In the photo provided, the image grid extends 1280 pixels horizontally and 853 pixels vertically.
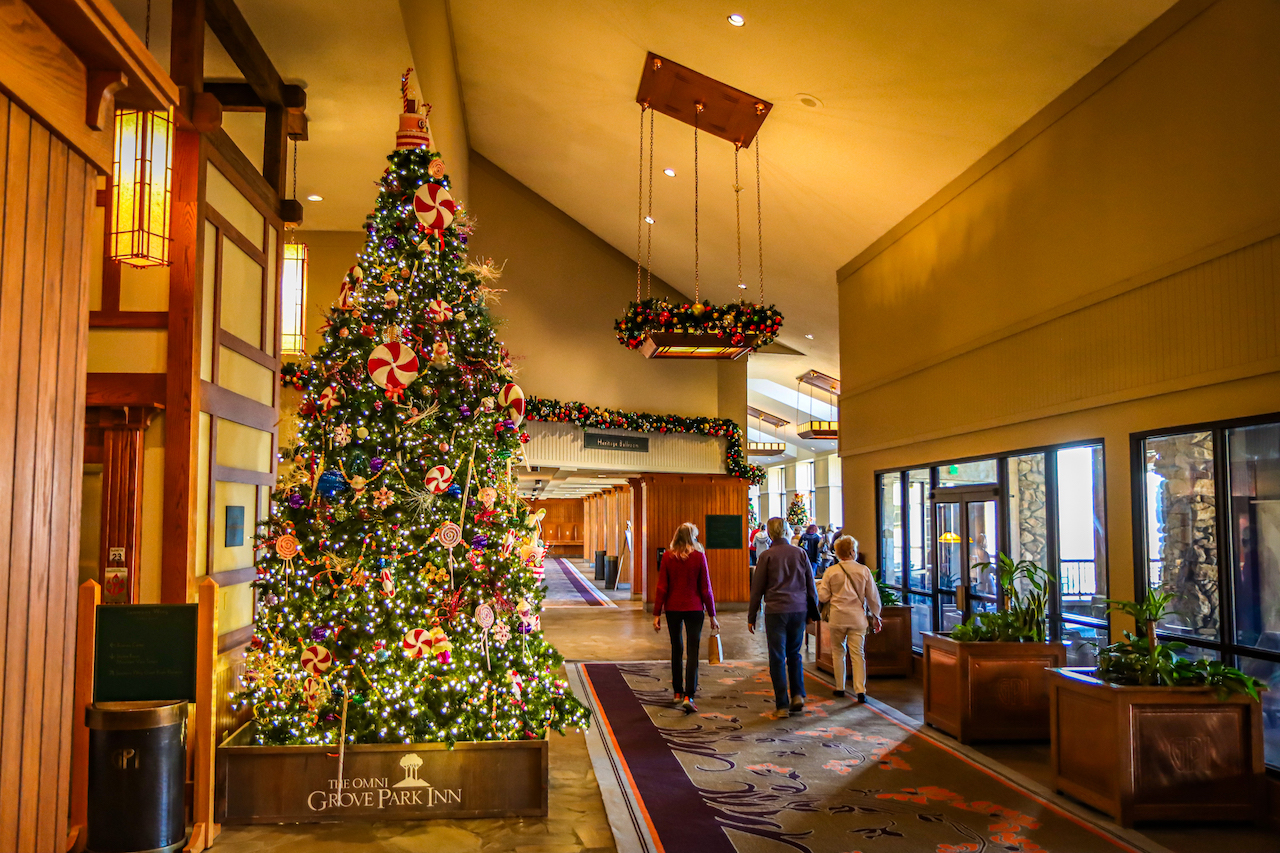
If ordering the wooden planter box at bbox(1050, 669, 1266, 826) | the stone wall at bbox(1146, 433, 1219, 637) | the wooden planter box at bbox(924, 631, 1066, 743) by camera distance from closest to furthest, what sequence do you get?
the wooden planter box at bbox(1050, 669, 1266, 826) → the stone wall at bbox(1146, 433, 1219, 637) → the wooden planter box at bbox(924, 631, 1066, 743)

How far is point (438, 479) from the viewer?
515 cm

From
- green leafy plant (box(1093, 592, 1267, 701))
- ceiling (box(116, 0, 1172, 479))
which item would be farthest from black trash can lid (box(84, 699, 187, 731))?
green leafy plant (box(1093, 592, 1267, 701))

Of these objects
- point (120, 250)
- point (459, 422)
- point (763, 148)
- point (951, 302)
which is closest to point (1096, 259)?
point (951, 302)

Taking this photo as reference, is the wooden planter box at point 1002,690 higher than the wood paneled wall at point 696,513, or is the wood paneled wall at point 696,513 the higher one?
the wood paneled wall at point 696,513

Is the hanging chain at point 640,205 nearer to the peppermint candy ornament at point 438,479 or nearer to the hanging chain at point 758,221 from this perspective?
the hanging chain at point 758,221

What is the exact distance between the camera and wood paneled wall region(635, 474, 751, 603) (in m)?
16.2

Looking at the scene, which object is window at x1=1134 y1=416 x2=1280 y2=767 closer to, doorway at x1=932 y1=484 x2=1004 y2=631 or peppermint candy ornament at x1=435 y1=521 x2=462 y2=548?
doorway at x1=932 y1=484 x2=1004 y2=631

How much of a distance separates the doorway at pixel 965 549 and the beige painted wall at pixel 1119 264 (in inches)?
18.0

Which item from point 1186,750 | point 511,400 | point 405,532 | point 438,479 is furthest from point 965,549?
point 405,532

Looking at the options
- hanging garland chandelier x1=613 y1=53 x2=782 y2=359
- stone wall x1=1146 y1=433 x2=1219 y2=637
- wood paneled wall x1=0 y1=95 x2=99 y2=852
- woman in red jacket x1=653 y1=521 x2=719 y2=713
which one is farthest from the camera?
hanging garland chandelier x1=613 y1=53 x2=782 y2=359

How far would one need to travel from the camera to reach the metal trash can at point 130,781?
4.20 metres

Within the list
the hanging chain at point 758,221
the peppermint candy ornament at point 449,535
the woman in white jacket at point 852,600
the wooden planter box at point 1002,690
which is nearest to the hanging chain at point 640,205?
the hanging chain at point 758,221

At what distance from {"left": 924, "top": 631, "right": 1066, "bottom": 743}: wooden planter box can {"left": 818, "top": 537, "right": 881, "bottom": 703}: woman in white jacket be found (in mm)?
1400

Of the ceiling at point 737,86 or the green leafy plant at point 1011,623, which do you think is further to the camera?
the green leafy plant at point 1011,623
